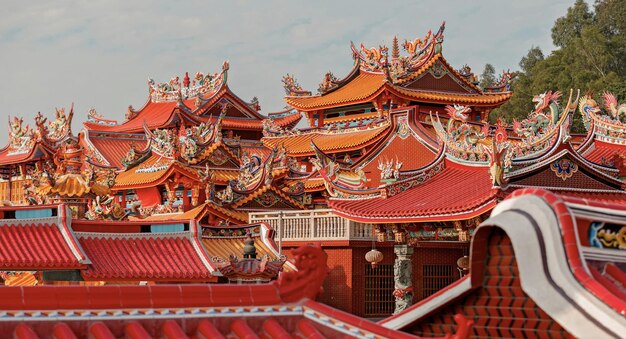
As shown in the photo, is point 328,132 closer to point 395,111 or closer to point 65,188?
point 395,111

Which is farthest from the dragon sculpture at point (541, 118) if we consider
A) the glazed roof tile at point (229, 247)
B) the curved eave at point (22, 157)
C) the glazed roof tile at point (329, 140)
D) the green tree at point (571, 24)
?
the green tree at point (571, 24)

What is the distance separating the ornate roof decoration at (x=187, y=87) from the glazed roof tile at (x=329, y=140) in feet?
Result: 45.2

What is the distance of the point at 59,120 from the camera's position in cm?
4091

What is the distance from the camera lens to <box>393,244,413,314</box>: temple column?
21.0 meters

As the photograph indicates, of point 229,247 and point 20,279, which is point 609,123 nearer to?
point 229,247

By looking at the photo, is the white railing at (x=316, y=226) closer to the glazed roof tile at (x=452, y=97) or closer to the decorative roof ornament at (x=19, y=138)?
the glazed roof tile at (x=452, y=97)

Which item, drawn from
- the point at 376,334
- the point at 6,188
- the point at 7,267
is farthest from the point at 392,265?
the point at 6,188

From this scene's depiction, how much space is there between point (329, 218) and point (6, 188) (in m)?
25.6

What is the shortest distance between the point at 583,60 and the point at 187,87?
78.2 ft

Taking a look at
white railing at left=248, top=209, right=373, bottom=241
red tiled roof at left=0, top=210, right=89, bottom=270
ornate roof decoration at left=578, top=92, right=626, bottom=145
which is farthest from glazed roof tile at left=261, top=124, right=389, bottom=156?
red tiled roof at left=0, top=210, right=89, bottom=270

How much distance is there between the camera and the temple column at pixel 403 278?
21.0 meters

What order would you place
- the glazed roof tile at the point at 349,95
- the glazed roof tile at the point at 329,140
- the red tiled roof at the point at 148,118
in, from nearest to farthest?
1. the glazed roof tile at the point at 329,140
2. the glazed roof tile at the point at 349,95
3. the red tiled roof at the point at 148,118

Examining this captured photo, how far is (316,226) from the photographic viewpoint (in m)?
24.9

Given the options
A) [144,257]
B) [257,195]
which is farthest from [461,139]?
[257,195]
